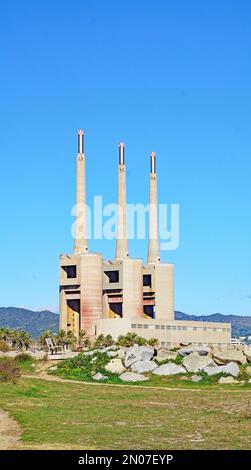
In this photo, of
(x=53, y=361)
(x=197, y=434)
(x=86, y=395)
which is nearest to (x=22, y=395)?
(x=86, y=395)

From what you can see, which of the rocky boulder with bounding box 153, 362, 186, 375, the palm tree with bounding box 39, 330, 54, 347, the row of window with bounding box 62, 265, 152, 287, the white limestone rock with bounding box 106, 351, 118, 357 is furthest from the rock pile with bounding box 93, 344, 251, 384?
the row of window with bounding box 62, 265, 152, 287

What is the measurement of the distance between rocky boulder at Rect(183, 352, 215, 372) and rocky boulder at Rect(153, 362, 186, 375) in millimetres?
618

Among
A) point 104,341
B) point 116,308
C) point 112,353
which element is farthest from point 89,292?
point 112,353

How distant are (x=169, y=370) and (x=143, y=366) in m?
3.68

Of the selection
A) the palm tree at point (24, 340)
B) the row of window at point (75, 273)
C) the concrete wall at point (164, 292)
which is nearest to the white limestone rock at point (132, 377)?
the palm tree at point (24, 340)

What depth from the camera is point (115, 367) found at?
234 feet

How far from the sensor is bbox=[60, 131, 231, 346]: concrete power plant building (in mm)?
136000

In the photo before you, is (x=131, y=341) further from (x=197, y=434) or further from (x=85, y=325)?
(x=197, y=434)

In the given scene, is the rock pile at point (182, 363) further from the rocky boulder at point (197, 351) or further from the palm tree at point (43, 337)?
the palm tree at point (43, 337)

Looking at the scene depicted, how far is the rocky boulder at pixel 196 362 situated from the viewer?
66.7 meters

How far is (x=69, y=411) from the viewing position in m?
38.2

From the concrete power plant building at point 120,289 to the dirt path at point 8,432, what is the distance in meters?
98.7

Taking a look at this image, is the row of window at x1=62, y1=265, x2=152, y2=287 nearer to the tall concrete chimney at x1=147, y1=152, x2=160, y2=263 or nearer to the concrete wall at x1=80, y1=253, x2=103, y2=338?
the concrete wall at x1=80, y1=253, x2=103, y2=338
